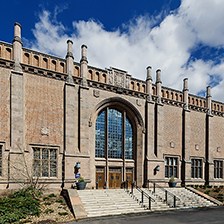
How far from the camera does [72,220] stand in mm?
12203

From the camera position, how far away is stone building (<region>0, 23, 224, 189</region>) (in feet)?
54.4

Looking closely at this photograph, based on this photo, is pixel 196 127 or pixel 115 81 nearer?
pixel 115 81

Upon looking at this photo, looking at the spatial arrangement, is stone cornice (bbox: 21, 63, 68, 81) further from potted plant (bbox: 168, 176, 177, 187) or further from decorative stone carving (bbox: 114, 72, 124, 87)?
potted plant (bbox: 168, 176, 177, 187)

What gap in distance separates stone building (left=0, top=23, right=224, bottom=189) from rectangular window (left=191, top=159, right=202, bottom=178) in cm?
12

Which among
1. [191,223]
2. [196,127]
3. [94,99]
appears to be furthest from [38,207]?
[196,127]

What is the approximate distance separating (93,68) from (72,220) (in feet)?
44.5

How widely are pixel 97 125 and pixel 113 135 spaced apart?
6.78ft

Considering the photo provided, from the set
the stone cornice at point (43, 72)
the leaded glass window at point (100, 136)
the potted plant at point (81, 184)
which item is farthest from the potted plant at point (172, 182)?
the stone cornice at point (43, 72)

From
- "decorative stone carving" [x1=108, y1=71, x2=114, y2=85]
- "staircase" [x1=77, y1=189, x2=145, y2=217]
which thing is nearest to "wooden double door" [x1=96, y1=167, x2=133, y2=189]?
"staircase" [x1=77, y1=189, x2=145, y2=217]

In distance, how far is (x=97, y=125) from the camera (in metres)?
21.0

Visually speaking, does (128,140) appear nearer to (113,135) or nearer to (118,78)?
(113,135)

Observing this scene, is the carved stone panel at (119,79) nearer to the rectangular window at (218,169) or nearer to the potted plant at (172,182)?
the potted plant at (172,182)

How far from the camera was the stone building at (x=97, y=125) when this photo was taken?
54.4 feet

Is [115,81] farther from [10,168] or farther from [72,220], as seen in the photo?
[72,220]
